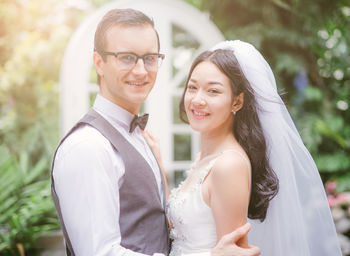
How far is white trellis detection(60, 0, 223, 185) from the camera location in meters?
4.32

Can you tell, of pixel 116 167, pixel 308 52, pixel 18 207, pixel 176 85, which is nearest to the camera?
pixel 116 167

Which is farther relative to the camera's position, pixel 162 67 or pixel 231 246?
pixel 162 67

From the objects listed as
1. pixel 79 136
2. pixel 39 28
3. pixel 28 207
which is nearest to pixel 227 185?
pixel 79 136

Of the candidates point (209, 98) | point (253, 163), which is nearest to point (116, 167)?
point (209, 98)

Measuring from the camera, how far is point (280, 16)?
6.16m

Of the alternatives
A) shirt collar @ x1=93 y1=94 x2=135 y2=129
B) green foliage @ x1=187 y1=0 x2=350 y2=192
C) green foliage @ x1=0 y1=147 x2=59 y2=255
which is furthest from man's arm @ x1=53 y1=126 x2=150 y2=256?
green foliage @ x1=187 y1=0 x2=350 y2=192

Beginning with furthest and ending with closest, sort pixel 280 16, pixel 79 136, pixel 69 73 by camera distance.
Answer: pixel 280 16 < pixel 69 73 < pixel 79 136

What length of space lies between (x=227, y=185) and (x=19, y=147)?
5.53 metres

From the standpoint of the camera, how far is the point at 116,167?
5.60ft

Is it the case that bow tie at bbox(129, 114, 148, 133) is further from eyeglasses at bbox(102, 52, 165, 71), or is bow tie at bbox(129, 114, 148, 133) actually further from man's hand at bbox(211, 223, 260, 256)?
man's hand at bbox(211, 223, 260, 256)

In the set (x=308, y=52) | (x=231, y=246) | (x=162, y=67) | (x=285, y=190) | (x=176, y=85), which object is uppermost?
(x=308, y=52)

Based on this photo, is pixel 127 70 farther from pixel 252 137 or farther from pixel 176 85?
pixel 176 85

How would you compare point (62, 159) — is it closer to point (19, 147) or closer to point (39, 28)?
point (19, 147)

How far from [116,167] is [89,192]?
0.18m
